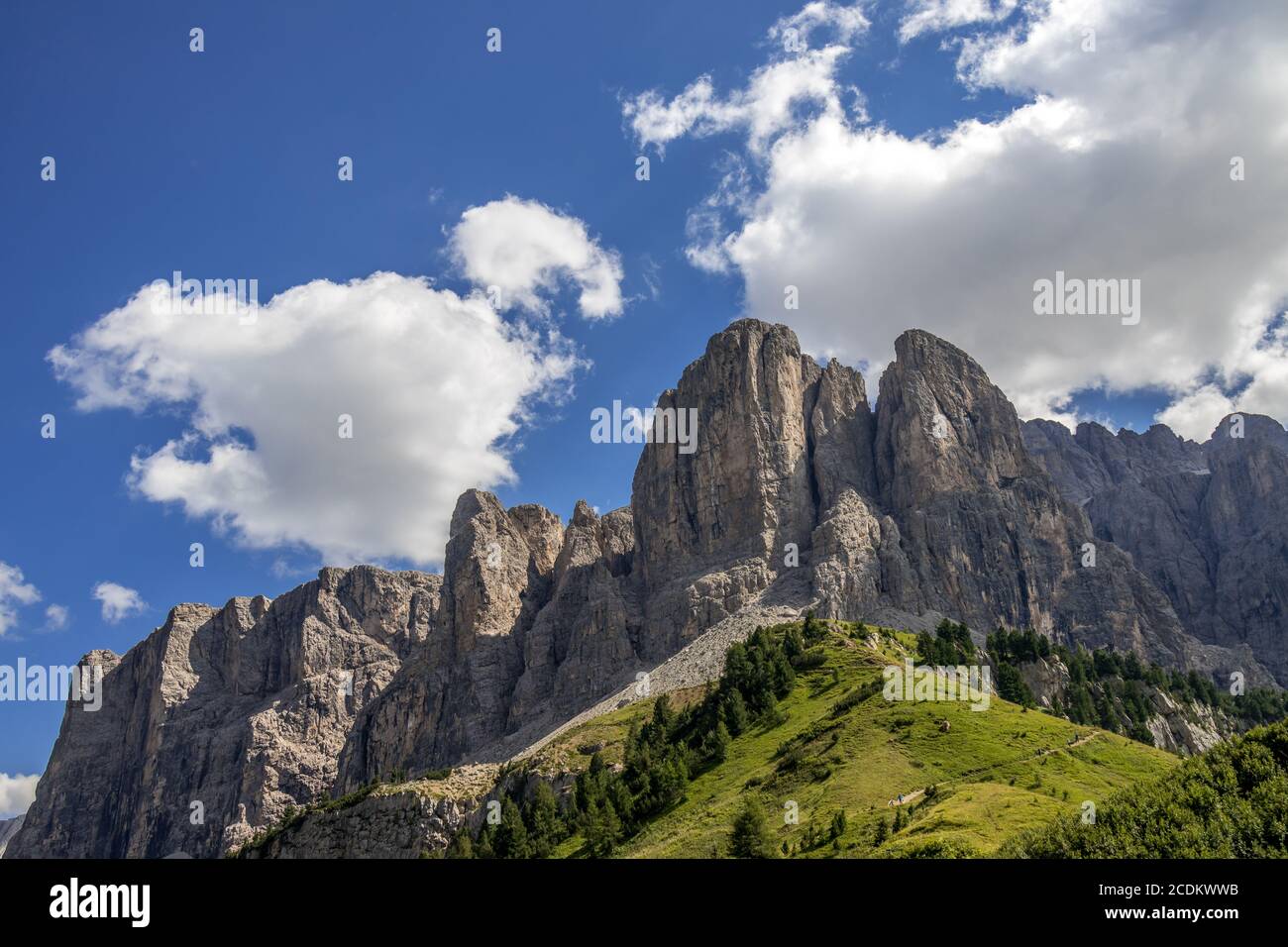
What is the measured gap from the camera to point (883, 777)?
89.4 meters

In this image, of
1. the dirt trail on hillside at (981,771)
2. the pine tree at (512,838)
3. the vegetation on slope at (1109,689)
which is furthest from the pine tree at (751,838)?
the vegetation on slope at (1109,689)

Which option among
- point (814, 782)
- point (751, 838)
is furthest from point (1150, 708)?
point (751, 838)

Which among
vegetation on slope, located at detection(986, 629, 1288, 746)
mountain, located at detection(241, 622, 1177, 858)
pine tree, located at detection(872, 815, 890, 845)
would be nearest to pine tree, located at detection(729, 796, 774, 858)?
mountain, located at detection(241, 622, 1177, 858)

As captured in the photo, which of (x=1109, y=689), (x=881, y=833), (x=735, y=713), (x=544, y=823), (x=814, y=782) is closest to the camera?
(x=881, y=833)

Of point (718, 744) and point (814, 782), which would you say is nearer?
point (814, 782)

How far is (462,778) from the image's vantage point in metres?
Result: 143

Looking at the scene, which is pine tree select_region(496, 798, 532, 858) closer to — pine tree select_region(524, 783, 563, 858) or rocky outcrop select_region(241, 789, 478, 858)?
pine tree select_region(524, 783, 563, 858)

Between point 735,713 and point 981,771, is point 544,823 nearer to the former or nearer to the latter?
point 735,713

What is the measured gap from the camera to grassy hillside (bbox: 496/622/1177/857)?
66625mm

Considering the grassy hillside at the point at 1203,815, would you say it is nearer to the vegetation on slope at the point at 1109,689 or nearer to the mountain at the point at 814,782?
the mountain at the point at 814,782

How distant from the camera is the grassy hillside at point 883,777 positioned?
219 feet

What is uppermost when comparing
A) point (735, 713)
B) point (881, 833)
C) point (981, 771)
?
point (735, 713)
